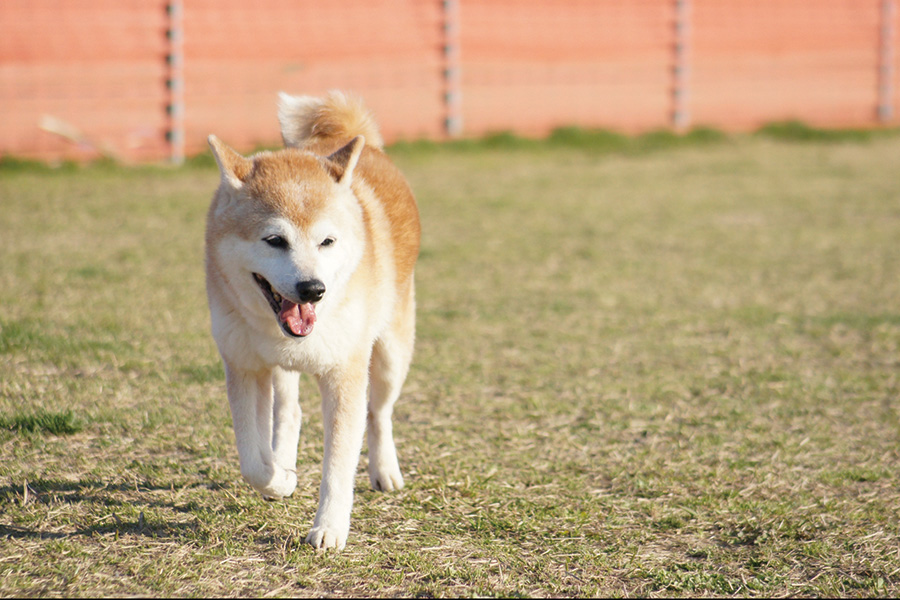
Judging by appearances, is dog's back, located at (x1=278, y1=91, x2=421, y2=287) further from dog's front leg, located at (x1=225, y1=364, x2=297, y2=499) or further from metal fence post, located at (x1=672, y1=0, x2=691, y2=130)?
metal fence post, located at (x1=672, y1=0, x2=691, y2=130)

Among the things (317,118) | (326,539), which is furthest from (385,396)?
(317,118)

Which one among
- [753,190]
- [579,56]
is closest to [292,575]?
[753,190]

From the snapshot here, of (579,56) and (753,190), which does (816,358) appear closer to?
(753,190)

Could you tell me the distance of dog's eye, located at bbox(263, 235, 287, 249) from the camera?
258cm

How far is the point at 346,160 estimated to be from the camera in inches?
111

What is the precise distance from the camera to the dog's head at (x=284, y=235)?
2.54 m

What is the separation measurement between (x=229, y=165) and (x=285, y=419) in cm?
88

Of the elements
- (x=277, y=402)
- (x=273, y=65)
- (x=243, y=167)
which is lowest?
(x=277, y=402)

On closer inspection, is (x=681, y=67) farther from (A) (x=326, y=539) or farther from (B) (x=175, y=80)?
(A) (x=326, y=539)

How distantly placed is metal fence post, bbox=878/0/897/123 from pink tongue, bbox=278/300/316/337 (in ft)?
43.7

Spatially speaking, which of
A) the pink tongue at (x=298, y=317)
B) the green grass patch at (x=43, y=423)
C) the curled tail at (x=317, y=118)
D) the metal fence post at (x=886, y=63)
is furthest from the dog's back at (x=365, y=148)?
the metal fence post at (x=886, y=63)

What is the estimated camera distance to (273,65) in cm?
1035

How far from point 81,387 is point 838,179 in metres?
8.23

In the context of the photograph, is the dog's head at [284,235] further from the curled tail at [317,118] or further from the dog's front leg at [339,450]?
the curled tail at [317,118]
